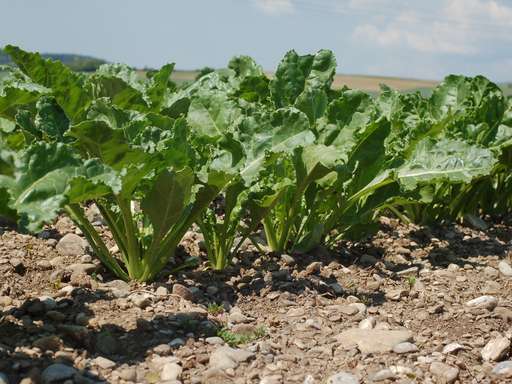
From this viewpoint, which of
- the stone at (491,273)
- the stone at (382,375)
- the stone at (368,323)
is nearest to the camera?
the stone at (382,375)

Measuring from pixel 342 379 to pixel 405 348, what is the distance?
0.40 meters

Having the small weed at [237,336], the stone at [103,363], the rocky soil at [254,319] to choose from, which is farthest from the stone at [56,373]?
the small weed at [237,336]

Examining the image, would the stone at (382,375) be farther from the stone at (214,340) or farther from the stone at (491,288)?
the stone at (491,288)

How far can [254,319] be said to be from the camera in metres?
3.09

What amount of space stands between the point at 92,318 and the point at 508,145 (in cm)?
301

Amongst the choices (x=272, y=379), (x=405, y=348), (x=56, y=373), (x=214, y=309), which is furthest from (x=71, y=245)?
(x=405, y=348)

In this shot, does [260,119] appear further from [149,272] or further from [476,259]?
[476,259]

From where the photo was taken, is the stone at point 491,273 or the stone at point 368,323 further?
the stone at point 491,273

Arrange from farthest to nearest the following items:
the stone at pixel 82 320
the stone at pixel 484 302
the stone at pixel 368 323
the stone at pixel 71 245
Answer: the stone at pixel 71 245 → the stone at pixel 484 302 → the stone at pixel 368 323 → the stone at pixel 82 320

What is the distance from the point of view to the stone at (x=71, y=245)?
11.8ft

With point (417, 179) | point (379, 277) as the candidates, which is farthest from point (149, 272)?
point (417, 179)

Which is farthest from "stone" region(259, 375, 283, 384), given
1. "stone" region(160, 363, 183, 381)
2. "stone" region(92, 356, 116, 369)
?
"stone" region(92, 356, 116, 369)

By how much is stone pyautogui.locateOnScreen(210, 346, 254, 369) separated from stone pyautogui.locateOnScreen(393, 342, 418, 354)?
608 millimetres

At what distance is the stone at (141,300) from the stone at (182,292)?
0.15 metres
